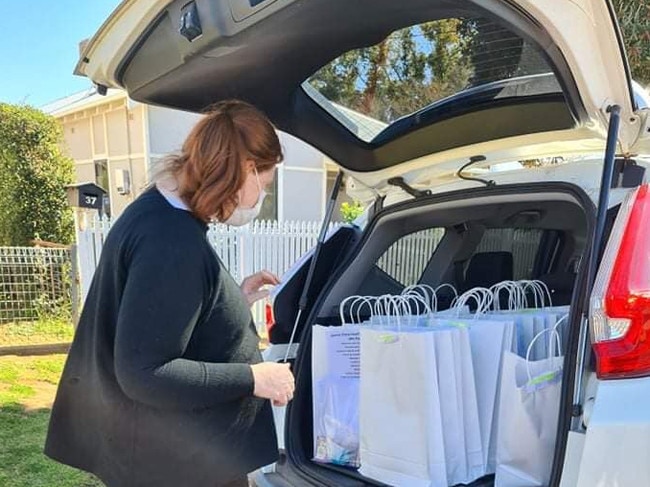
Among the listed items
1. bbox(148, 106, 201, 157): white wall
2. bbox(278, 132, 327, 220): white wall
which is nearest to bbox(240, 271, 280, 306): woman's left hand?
bbox(148, 106, 201, 157): white wall

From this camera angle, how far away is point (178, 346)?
128 cm

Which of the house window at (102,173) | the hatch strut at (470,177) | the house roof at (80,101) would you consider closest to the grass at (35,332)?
the hatch strut at (470,177)

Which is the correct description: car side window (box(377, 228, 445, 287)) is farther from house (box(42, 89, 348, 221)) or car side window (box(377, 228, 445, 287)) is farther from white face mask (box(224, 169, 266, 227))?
house (box(42, 89, 348, 221))

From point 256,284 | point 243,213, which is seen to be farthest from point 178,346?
point 256,284

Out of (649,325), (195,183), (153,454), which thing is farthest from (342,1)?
Answer: (153,454)

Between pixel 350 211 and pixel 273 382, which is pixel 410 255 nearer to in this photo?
pixel 273 382

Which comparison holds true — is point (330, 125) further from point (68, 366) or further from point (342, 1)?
point (68, 366)

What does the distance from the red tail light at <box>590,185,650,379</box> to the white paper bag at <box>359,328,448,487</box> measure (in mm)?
556

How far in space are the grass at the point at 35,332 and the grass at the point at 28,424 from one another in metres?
0.32

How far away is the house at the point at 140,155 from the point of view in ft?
33.5

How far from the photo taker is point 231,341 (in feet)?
4.72

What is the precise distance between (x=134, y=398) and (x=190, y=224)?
1.41ft

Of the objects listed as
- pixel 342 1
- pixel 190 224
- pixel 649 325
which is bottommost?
pixel 649 325

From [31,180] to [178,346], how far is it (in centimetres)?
651
